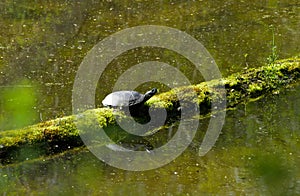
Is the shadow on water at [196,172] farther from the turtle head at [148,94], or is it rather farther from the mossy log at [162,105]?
the turtle head at [148,94]

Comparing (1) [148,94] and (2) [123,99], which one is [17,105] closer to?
(2) [123,99]

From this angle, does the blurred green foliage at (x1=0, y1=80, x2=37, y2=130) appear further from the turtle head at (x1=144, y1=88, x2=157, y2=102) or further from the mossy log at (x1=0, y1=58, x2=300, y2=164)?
the turtle head at (x1=144, y1=88, x2=157, y2=102)

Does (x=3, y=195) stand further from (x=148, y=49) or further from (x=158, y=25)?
(x=158, y=25)

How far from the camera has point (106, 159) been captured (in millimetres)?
5086

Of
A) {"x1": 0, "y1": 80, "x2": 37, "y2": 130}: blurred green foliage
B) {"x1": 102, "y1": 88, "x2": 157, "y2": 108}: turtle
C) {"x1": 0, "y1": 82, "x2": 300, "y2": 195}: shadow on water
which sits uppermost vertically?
{"x1": 102, "y1": 88, "x2": 157, "y2": 108}: turtle

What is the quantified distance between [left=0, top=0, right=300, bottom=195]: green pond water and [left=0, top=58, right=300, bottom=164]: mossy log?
0.11 meters

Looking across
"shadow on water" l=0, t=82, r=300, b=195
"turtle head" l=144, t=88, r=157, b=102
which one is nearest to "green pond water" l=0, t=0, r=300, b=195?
"shadow on water" l=0, t=82, r=300, b=195

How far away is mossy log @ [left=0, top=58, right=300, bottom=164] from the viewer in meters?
4.88

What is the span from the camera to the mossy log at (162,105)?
4.88 m

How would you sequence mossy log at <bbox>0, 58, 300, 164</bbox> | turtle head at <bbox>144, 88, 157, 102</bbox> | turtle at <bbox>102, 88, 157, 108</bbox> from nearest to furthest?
mossy log at <bbox>0, 58, 300, 164</bbox>, turtle at <bbox>102, 88, 157, 108</bbox>, turtle head at <bbox>144, 88, 157, 102</bbox>

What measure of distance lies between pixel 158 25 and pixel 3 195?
5.16 m

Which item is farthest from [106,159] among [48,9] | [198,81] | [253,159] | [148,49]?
[48,9]

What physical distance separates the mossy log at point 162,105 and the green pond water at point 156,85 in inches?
4.2

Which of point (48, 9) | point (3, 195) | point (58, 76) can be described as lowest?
point (3, 195)
